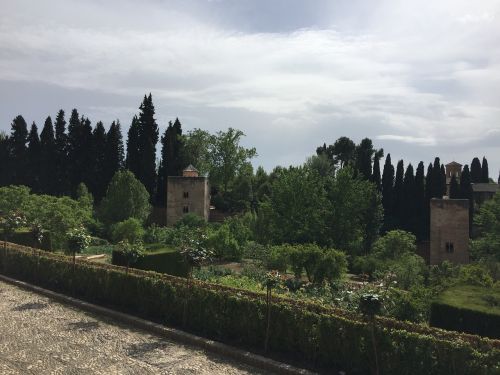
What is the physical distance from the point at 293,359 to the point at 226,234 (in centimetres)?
1781

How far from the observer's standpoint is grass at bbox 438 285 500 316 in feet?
32.6

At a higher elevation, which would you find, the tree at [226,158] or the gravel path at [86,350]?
the tree at [226,158]

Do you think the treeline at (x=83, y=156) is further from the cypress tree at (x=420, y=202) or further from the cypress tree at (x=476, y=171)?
the cypress tree at (x=476, y=171)

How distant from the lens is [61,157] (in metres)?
44.7

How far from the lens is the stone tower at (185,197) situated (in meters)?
41.5

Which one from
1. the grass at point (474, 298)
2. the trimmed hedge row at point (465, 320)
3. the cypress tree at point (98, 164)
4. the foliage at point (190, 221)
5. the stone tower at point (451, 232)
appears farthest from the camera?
the cypress tree at point (98, 164)

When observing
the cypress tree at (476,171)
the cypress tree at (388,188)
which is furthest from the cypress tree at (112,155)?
the cypress tree at (476,171)

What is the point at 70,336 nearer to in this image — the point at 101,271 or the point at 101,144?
the point at 101,271

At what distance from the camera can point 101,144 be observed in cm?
4519

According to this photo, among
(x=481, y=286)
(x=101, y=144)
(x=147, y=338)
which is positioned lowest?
(x=147, y=338)

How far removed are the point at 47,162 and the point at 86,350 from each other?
127 feet

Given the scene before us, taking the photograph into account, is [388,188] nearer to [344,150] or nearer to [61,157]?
[344,150]

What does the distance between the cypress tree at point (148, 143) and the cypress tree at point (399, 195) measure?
22901 mm

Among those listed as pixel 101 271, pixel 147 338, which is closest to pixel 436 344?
pixel 147 338
